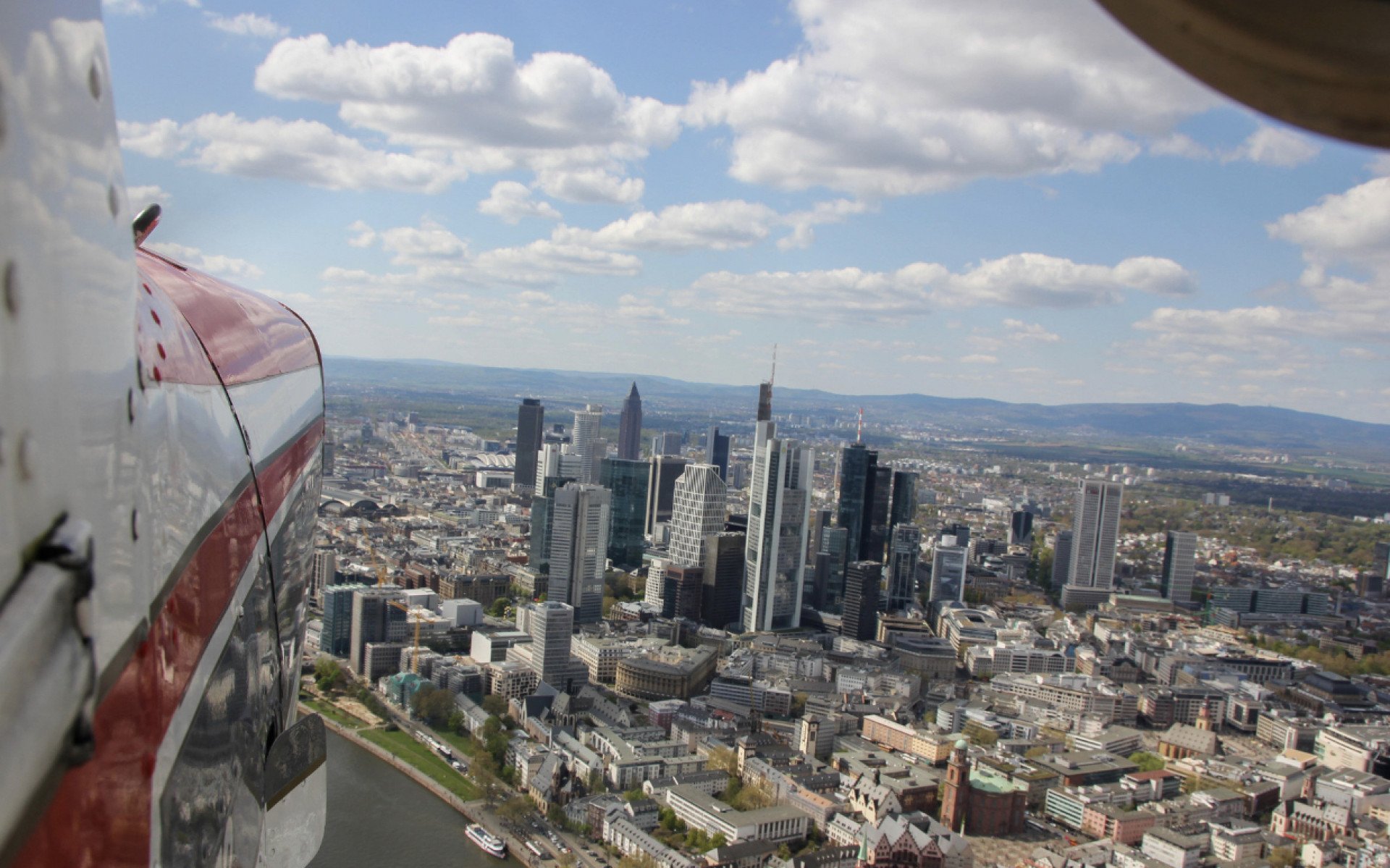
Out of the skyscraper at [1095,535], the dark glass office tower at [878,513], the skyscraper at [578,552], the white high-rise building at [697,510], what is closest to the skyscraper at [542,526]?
the skyscraper at [578,552]

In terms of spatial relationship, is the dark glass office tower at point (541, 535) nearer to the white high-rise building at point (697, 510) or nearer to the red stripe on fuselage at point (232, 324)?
the white high-rise building at point (697, 510)

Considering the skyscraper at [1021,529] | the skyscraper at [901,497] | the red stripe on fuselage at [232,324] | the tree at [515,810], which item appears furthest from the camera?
the skyscraper at [1021,529]

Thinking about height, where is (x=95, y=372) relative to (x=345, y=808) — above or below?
above

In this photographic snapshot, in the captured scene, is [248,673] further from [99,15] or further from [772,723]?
[772,723]

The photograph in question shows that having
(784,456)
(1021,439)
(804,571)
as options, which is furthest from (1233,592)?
(1021,439)

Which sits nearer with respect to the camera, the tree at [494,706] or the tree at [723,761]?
the tree at [723,761]

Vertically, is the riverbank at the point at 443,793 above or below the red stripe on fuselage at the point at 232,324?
below

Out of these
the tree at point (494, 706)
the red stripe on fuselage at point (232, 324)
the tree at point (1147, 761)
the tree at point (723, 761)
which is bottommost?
the tree at point (1147, 761)

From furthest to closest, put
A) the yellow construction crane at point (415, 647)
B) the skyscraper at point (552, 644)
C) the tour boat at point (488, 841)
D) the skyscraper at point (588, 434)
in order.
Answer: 1. the skyscraper at point (588, 434)
2. the skyscraper at point (552, 644)
3. the yellow construction crane at point (415, 647)
4. the tour boat at point (488, 841)
